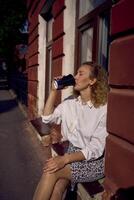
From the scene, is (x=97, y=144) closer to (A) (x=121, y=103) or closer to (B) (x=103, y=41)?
(A) (x=121, y=103)

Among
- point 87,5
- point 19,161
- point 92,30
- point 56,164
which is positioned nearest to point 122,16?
point 56,164

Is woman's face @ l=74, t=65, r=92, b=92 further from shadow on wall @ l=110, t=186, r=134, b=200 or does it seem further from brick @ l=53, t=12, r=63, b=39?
brick @ l=53, t=12, r=63, b=39

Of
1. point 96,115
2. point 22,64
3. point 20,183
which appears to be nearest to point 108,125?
point 96,115

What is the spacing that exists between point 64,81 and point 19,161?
3.74 m

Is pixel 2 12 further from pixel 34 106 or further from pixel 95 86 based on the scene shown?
pixel 95 86

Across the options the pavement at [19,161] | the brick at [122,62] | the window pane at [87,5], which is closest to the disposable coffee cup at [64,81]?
the brick at [122,62]

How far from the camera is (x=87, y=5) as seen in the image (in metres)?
5.09

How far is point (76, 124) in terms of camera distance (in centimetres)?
369

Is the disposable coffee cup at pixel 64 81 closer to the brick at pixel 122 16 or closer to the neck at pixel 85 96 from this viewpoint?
the neck at pixel 85 96

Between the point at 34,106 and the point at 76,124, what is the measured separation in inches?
242

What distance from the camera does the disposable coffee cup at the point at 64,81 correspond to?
378 centimetres

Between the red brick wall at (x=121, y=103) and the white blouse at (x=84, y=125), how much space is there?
12.2 inches

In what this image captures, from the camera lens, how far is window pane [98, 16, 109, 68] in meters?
4.43

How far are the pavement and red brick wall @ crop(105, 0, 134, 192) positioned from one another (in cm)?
241
